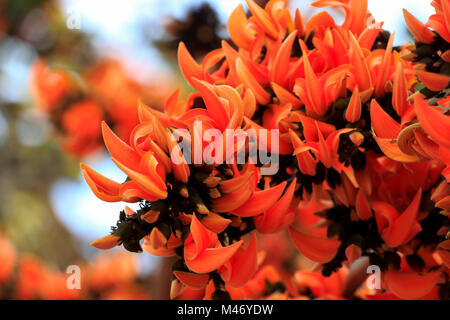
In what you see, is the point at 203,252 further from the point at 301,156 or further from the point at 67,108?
the point at 67,108

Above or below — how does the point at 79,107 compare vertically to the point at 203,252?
above

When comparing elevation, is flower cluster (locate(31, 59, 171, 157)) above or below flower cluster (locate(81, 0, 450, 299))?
above

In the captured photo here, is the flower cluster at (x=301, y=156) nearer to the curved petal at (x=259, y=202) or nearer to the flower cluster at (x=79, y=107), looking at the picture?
the curved petal at (x=259, y=202)

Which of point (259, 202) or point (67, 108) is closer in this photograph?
point (259, 202)

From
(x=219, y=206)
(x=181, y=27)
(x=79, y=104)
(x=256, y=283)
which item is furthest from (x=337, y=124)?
(x=79, y=104)

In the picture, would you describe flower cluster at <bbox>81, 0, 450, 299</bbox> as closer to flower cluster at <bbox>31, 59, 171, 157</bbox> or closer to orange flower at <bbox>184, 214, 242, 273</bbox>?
orange flower at <bbox>184, 214, 242, 273</bbox>

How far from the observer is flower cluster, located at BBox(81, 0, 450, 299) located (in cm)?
36

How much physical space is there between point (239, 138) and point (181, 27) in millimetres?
730

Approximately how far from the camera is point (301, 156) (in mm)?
413

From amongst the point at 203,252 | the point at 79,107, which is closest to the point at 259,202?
the point at 203,252

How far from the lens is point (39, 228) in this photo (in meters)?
2.57

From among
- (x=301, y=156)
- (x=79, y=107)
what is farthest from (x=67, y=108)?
(x=301, y=156)

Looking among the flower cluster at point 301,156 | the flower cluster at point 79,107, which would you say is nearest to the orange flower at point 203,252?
the flower cluster at point 301,156

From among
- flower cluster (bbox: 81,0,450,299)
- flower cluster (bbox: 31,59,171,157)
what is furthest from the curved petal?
flower cluster (bbox: 31,59,171,157)
